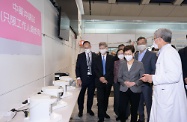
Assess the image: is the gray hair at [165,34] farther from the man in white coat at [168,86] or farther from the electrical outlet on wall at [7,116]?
the electrical outlet on wall at [7,116]

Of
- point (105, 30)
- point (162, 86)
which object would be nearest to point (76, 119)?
point (162, 86)

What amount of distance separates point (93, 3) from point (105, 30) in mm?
1562

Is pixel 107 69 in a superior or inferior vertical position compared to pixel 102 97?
superior

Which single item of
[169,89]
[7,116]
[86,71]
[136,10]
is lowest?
[7,116]

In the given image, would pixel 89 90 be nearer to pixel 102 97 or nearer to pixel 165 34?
pixel 102 97

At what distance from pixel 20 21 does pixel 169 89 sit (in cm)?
169

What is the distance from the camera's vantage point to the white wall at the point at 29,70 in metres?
1.64

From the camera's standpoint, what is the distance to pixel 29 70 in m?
2.22

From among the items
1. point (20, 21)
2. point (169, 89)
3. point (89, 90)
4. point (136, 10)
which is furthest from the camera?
point (136, 10)

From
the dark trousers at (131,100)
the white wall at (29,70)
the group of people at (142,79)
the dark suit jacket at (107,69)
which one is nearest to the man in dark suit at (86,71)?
the group of people at (142,79)

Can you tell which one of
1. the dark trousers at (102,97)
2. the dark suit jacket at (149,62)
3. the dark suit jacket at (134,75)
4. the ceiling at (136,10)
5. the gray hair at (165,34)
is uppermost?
the ceiling at (136,10)

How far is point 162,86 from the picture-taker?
86.7 inches

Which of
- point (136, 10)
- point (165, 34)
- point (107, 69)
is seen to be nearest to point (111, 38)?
point (136, 10)

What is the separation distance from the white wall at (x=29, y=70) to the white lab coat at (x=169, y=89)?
1.40 meters
